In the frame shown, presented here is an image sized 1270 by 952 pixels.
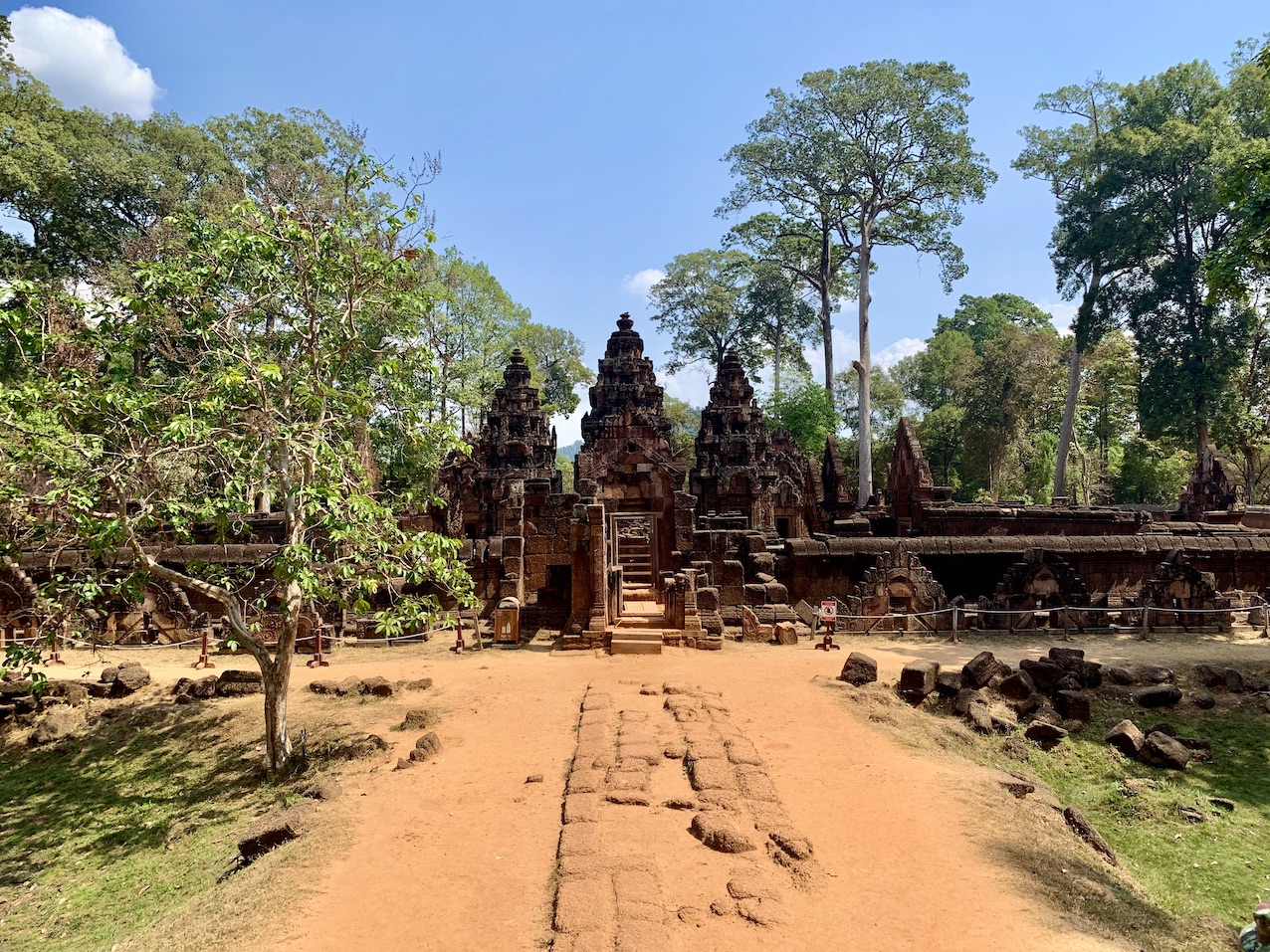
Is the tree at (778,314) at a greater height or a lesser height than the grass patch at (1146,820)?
greater

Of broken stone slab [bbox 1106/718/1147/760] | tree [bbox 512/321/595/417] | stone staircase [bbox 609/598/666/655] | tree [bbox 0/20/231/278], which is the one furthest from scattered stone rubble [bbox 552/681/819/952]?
tree [bbox 512/321/595/417]

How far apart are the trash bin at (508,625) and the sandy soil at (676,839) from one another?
2813mm

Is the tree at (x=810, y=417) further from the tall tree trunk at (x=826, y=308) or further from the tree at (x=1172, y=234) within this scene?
the tree at (x=1172, y=234)

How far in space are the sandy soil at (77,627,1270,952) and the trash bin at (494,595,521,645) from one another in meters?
2.81

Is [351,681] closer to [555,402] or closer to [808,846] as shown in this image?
[808,846]

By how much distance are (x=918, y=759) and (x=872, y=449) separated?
117 feet

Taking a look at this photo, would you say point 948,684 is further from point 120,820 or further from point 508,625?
point 120,820

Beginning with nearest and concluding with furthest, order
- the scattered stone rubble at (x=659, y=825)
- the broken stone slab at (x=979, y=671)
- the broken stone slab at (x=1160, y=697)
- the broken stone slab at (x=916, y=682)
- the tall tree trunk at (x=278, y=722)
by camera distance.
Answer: the scattered stone rubble at (x=659, y=825), the tall tree trunk at (x=278, y=722), the broken stone slab at (x=916, y=682), the broken stone slab at (x=1160, y=697), the broken stone slab at (x=979, y=671)

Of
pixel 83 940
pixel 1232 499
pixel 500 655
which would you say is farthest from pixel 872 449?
pixel 83 940

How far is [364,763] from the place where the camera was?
8555 millimetres

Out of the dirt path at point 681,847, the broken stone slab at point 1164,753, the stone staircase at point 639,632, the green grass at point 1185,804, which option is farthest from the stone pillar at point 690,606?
the broken stone slab at point 1164,753

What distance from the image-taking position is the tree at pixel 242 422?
740 centimetres

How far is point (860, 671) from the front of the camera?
431 inches

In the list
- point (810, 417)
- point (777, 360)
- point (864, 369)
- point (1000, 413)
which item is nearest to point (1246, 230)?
point (864, 369)
